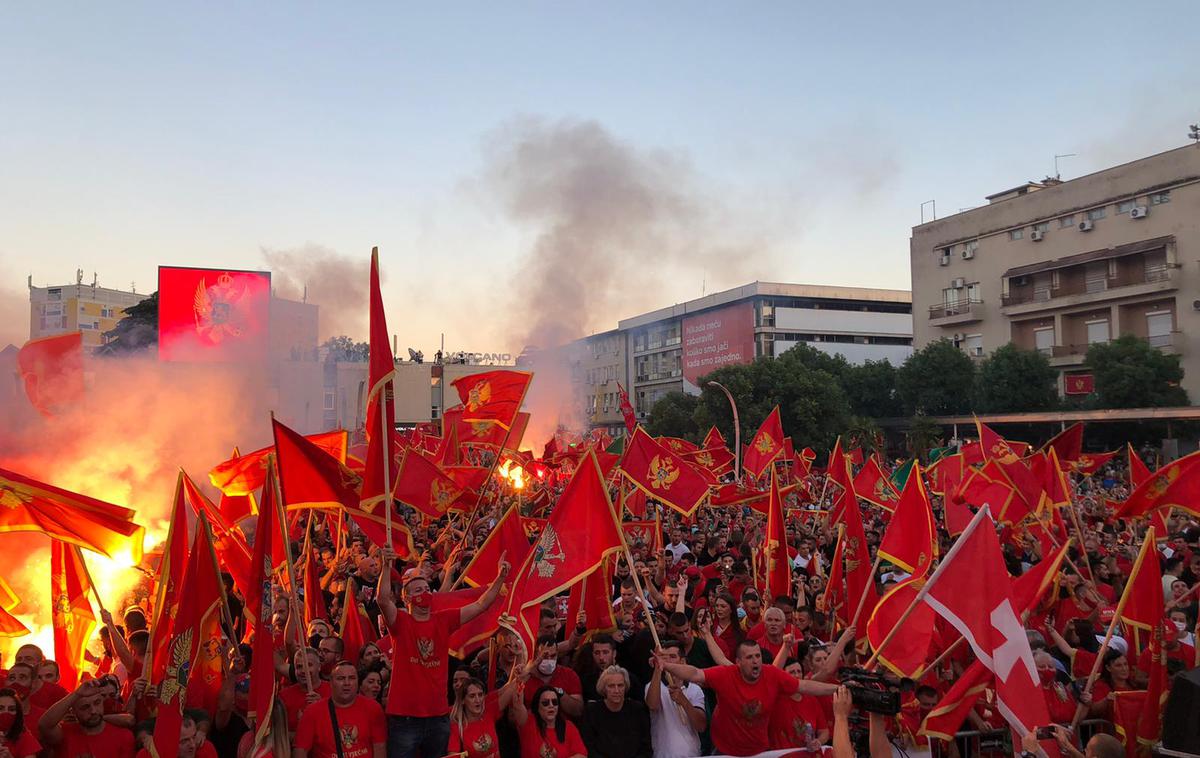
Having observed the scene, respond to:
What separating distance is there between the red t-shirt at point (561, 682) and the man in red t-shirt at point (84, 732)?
2.43m

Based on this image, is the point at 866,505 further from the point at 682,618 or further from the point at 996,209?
the point at 996,209

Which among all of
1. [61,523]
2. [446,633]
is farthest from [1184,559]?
[61,523]

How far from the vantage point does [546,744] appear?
19.8 ft

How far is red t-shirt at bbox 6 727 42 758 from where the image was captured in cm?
547

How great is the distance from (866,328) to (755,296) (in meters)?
11.2

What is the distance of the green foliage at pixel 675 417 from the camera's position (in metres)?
57.1

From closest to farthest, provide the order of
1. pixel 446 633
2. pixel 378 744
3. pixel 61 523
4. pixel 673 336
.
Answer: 1. pixel 378 744
2. pixel 446 633
3. pixel 61 523
4. pixel 673 336

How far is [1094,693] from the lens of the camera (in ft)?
23.3

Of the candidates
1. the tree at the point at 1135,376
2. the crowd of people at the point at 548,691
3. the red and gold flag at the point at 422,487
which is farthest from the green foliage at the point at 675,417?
the crowd of people at the point at 548,691

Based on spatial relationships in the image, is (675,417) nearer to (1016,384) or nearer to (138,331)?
(1016,384)

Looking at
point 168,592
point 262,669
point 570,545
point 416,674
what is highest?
point 570,545

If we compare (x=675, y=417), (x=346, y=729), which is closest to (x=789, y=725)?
(x=346, y=729)

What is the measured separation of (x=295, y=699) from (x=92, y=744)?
120 cm

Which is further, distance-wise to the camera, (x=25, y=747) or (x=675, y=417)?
(x=675, y=417)
